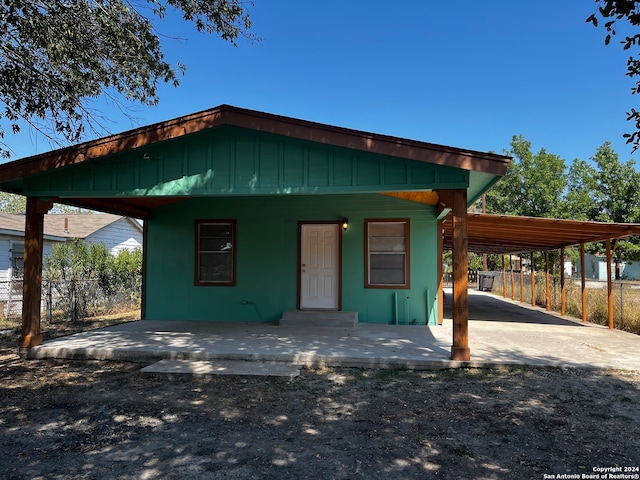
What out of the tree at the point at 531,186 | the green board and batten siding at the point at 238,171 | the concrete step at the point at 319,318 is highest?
the tree at the point at 531,186

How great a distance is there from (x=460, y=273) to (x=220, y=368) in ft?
10.8

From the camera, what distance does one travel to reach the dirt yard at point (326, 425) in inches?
112

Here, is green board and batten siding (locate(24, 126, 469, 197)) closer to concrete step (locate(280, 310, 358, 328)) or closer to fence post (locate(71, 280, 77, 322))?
concrete step (locate(280, 310, 358, 328))

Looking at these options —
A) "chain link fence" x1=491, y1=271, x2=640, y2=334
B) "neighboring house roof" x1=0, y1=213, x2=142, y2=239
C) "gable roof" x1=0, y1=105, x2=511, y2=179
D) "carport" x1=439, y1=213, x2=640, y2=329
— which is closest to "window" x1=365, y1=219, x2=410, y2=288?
"carport" x1=439, y1=213, x2=640, y2=329

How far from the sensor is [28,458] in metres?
3.01

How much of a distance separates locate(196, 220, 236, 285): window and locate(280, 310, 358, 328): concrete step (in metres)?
1.68

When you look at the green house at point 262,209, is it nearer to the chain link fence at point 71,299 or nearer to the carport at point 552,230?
the carport at point 552,230

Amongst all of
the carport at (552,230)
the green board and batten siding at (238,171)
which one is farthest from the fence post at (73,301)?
the carport at (552,230)

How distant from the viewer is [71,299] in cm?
1041

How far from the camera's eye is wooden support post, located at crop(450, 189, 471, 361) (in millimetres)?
5422

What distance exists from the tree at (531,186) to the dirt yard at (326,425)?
78.8 feet

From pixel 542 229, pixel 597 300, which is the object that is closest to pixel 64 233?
pixel 542 229

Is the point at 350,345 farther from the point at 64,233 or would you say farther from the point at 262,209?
the point at 64,233

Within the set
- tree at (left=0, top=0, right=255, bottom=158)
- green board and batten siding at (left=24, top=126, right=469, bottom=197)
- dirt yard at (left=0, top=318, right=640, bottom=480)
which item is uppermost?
tree at (left=0, top=0, right=255, bottom=158)
